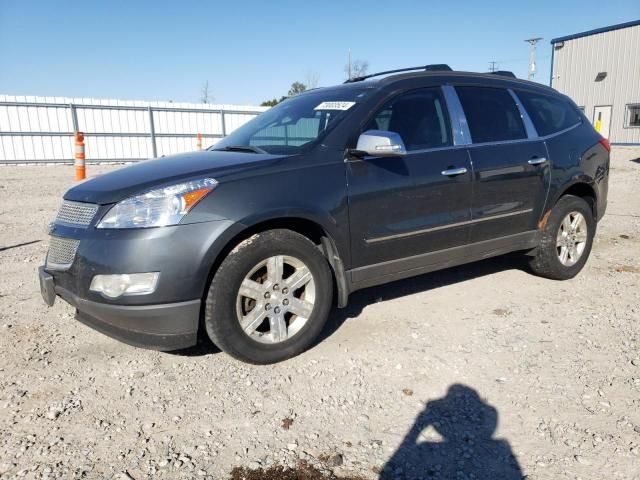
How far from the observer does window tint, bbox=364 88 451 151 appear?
3.53 meters

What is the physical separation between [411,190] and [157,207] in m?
1.71

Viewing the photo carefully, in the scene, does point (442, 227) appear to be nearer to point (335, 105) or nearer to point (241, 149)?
point (335, 105)

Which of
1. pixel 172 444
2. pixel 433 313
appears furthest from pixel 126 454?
pixel 433 313

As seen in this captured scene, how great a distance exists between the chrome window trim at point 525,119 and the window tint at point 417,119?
92 cm

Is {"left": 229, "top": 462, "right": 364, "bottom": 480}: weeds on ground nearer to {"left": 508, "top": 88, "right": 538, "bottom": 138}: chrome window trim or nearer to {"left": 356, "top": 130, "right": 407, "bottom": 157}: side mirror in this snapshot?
{"left": 356, "top": 130, "right": 407, "bottom": 157}: side mirror

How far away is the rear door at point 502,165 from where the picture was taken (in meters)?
3.84

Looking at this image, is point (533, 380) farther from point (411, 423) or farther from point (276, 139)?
point (276, 139)

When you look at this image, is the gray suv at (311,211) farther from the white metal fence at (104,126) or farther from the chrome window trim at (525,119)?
the white metal fence at (104,126)

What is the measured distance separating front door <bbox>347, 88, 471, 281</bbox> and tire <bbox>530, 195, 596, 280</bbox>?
1.11 meters

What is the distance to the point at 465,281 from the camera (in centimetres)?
469

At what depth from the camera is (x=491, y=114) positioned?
405 centimetres

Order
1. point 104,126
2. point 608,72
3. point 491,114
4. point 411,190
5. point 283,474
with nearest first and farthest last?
point 283,474
point 411,190
point 491,114
point 104,126
point 608,72

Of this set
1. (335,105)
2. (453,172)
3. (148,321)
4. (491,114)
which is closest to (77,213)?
(148,321)

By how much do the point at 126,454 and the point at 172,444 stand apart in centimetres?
20
